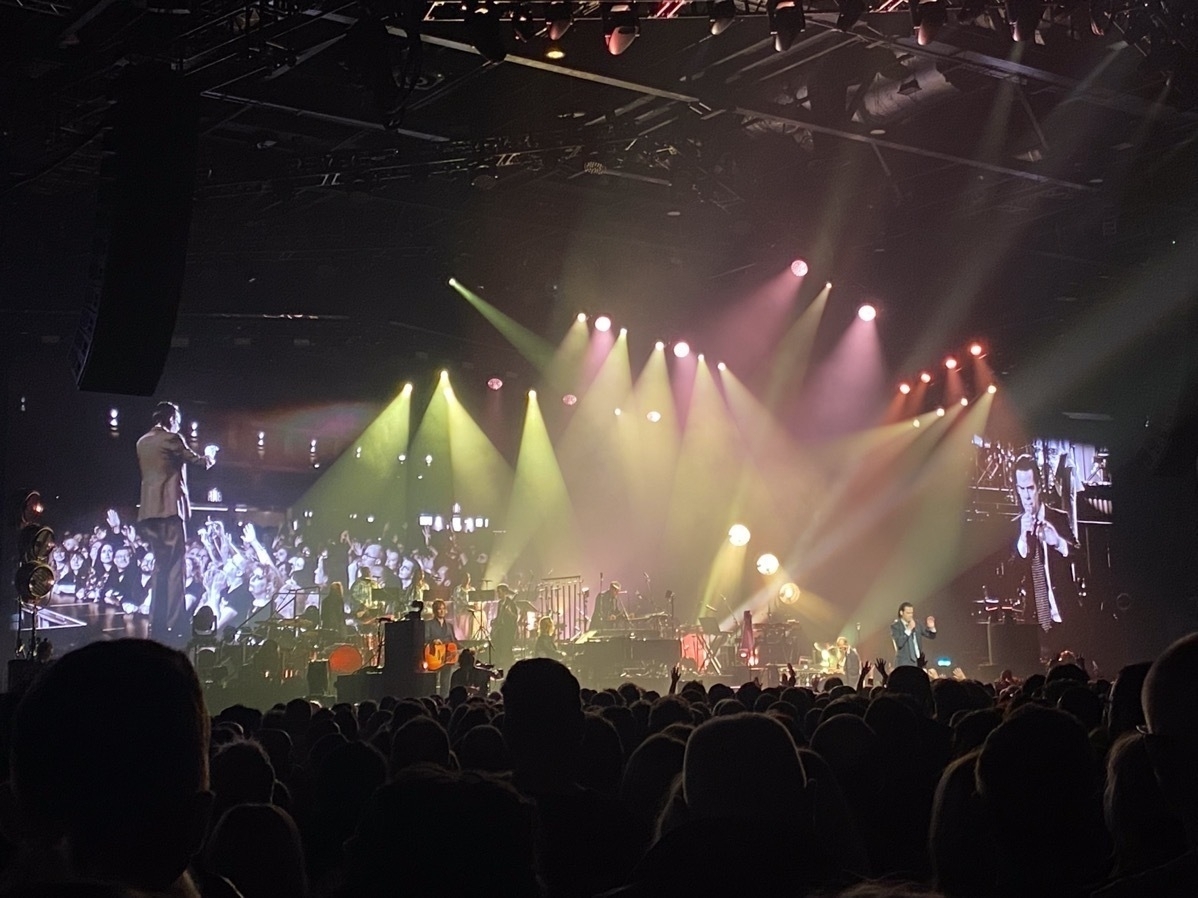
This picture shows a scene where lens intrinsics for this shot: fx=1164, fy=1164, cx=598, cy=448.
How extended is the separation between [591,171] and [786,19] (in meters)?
5.42

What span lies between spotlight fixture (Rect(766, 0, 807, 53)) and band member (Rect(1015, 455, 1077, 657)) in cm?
1589

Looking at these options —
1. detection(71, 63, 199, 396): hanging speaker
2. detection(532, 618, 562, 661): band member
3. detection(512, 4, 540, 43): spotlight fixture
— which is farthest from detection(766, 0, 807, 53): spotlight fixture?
detection(532, 618, 562, 661): band member

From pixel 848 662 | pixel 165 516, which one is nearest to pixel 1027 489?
pixel 848 662

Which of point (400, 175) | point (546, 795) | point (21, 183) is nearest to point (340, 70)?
point (400, 175)

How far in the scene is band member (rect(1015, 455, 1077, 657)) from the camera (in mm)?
23875

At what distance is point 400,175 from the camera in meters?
15.1

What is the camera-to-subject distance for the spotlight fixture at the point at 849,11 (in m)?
9.67

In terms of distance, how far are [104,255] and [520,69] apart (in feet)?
19.1

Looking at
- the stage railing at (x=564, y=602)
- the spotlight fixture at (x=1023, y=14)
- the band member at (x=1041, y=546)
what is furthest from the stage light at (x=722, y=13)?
the band member at (x=1041, y=546)

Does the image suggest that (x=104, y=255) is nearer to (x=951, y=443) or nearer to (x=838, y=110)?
(x=838, y=110)

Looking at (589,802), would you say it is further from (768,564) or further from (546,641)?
(768,564)

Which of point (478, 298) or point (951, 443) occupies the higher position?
point (478, 298)

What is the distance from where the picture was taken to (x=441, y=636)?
1816 centimetres

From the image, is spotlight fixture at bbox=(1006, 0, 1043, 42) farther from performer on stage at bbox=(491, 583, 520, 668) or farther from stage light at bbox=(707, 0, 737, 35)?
performer on stage at bbox=(491, 583, 520, 668)
